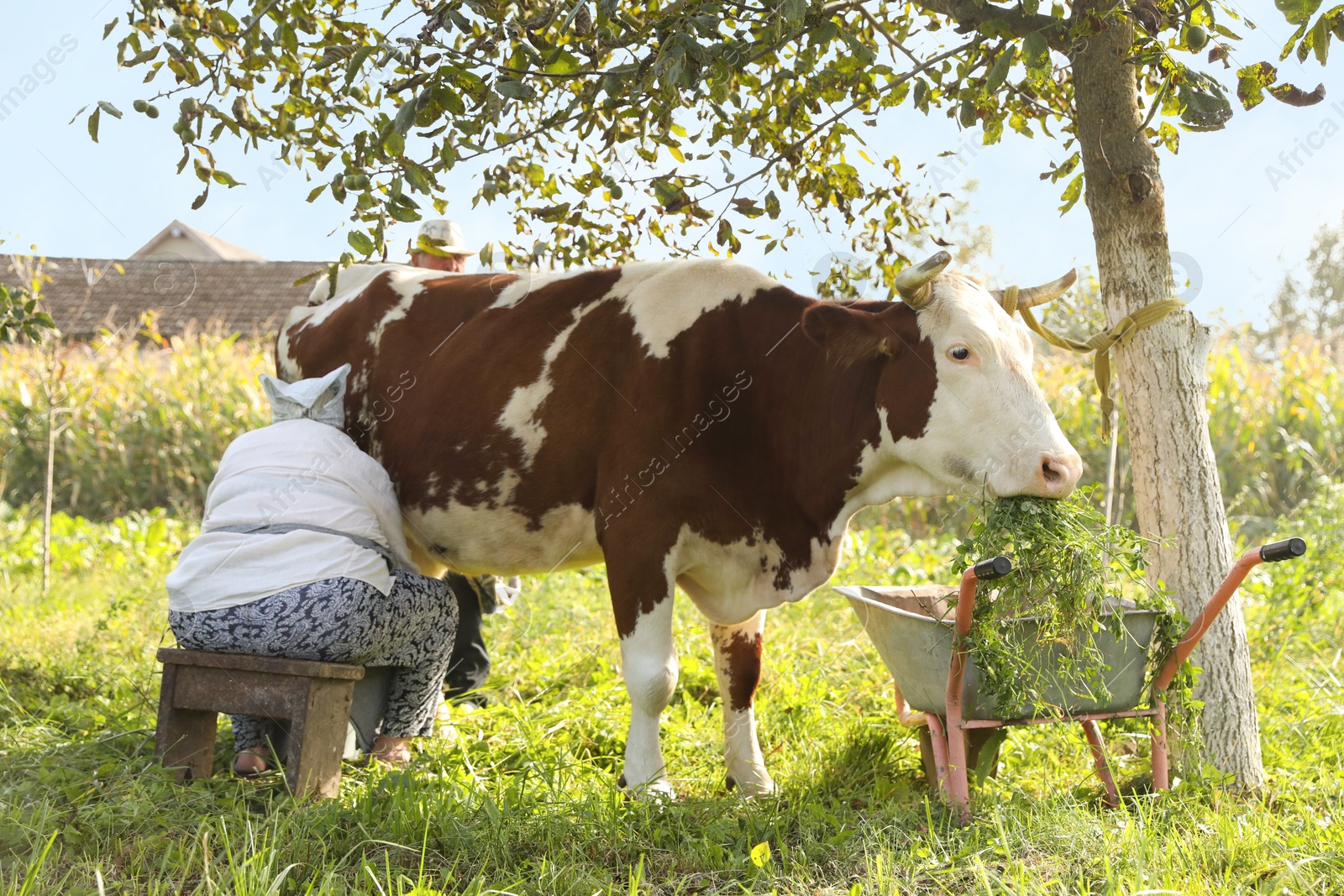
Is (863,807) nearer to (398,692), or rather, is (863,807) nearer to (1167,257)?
(398,692)

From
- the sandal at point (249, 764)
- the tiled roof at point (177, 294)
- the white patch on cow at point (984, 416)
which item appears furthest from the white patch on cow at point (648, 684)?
the tiled roof at point (177, 294)

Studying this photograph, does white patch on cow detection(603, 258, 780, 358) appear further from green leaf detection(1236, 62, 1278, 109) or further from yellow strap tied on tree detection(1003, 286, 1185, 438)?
green leaf detection(1236, 62, 1278, 109)

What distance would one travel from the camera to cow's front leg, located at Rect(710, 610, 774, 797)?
12.6 feet

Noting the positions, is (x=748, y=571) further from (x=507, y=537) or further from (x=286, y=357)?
(x=286, y=357)

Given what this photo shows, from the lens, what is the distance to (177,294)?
23875mm

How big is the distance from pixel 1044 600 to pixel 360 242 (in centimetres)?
222

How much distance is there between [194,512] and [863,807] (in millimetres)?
9201

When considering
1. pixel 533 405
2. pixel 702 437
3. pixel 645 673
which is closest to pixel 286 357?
pixel 533 405

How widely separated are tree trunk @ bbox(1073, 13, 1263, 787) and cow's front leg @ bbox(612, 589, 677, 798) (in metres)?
1.77

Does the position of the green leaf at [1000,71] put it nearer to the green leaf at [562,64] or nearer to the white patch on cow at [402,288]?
the green leaf at [562,64]

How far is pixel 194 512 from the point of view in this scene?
429 inches

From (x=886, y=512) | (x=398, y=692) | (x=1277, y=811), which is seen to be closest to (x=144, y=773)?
(x=398, y=692)

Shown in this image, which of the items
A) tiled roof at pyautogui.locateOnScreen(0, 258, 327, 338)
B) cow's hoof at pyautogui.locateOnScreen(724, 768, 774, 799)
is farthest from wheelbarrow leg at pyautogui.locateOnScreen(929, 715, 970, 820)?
tiled roof at pyautogui.locateOnScreen(0, 258, 327, 338)

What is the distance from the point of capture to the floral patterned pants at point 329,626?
135 inches
